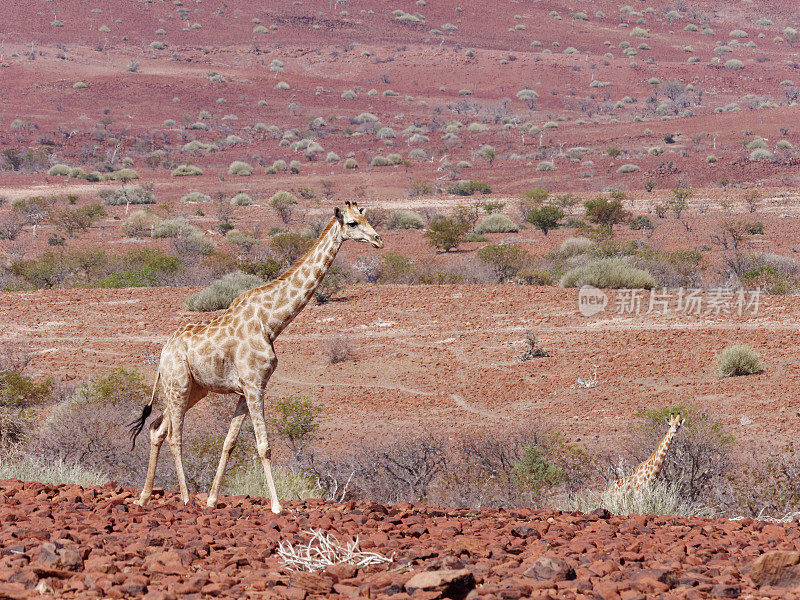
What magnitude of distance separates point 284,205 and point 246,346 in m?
30.8

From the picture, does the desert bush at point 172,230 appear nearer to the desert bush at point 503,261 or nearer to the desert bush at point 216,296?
the desert bush at point 216,296

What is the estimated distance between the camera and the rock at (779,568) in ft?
13.6

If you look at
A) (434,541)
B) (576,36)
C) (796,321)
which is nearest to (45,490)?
(434,541)

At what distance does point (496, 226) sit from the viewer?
3256 cm

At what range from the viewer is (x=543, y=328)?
54.6 ft

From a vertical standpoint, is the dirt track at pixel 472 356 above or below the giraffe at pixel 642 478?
below

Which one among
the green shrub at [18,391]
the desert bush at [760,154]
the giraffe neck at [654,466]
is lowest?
the green shrub at [18,391]

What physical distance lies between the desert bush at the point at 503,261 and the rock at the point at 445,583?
18359 millimetres

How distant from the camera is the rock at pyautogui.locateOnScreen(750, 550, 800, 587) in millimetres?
4145

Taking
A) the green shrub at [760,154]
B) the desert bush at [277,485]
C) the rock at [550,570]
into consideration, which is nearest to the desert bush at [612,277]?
the desert bush at [277,485]

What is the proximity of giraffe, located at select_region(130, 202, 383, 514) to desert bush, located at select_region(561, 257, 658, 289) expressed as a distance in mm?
13475

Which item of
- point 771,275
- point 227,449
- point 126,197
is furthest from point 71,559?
point 126,197

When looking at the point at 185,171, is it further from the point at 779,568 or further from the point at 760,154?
the point at 779,568

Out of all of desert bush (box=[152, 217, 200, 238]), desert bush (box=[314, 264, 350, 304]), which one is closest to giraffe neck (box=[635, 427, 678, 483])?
desert bush (box=[314, 264, 350, 304])
